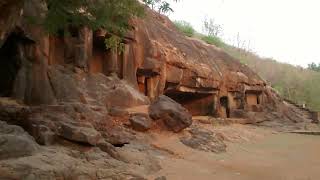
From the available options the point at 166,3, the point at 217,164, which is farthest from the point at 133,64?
the point at 166,3

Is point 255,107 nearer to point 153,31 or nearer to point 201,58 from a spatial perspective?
point 201,58

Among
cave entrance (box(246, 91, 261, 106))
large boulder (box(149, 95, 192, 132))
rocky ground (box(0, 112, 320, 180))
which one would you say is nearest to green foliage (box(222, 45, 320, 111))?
cave entrance (box(246, 91, 261, 106))

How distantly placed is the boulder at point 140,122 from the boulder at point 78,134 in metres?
3.56

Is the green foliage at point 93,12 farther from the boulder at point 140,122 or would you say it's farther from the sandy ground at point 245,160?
the boulder at point 140,122

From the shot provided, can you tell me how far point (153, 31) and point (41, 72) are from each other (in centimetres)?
756

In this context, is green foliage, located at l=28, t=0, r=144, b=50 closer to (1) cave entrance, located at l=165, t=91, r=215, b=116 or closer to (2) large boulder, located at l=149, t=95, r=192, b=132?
(2) large boulder, located at l=149, t=95, r=192, b=132

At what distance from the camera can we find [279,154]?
553 inches

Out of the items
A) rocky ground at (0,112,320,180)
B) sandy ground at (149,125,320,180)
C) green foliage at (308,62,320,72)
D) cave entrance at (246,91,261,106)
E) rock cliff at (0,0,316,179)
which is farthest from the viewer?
green foliage at (308,62,320,72)

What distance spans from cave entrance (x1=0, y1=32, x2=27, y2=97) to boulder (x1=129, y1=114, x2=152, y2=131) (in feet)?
11.1

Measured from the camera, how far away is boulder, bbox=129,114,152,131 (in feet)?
39.8

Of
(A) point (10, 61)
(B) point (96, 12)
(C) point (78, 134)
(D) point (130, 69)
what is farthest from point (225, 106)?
(B) point (96, 12)

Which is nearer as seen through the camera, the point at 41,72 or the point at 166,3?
the point at 166,3

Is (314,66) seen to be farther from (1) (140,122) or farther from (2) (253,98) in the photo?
(1) (140,122)

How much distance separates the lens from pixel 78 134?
27.2 feet
